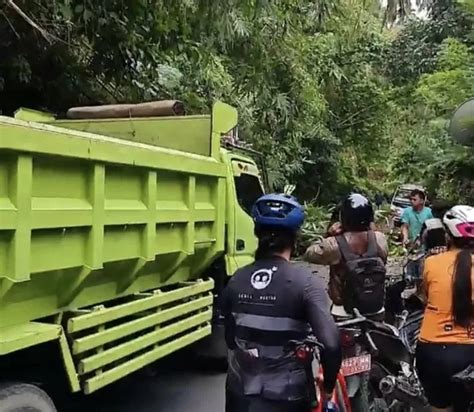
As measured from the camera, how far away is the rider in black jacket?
3061 millimetres

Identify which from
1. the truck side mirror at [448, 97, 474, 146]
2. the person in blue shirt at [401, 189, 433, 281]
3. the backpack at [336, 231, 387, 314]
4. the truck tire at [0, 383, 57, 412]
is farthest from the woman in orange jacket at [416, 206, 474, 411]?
the person in blue shirt at [401, 189, 433, 281]

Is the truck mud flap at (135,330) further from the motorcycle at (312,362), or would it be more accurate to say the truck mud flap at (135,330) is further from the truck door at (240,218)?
the motorcycle at (312,362)

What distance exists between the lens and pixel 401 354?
4.48 m

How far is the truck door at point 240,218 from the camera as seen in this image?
6.55m

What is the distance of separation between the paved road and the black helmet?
209cm

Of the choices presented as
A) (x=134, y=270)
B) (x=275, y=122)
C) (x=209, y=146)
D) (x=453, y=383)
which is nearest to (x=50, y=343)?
(x=134, y=270)

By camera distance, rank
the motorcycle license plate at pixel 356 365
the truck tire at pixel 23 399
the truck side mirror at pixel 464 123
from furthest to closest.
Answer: the truck side mirror at pixel 464 123 → the motorcycle license plate at pixel 356 365 → the truck tire at pixel 23 399

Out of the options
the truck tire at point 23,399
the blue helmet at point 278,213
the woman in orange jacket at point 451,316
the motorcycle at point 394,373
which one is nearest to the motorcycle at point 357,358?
the motorcycle at point 394,373

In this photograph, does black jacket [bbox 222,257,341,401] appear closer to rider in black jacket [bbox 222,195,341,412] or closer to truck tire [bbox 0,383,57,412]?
rider in black jacket [bbox 222,195,341,412]

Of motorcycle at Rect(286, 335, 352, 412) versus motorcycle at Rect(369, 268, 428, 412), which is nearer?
motorcycle at Rect(286, 335, 352, 412)

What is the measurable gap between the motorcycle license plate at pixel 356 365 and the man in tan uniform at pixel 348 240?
1.99 ft

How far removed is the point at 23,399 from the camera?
11.2 feet

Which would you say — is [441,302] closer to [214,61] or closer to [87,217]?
[87,217]

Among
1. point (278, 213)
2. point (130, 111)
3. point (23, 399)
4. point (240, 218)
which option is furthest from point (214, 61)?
point (23, 399)
